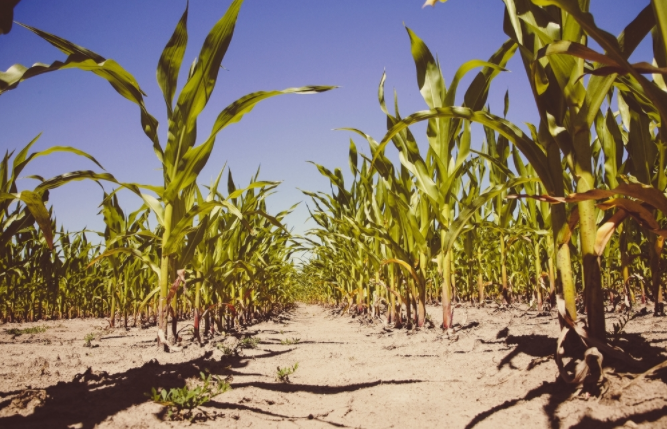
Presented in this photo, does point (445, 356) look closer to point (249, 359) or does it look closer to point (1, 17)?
point (249, 359)

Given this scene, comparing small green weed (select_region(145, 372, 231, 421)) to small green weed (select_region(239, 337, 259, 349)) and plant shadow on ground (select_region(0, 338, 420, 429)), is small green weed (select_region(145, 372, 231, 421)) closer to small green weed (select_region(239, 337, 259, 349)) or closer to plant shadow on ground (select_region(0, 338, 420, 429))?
plant shadow on ground (select_region(0, 338, 420, 429))

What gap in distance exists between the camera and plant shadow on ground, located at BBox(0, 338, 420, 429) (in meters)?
1.14

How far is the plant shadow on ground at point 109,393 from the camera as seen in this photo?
1137 mm

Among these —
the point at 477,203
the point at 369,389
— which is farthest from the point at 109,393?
the point at 477,203

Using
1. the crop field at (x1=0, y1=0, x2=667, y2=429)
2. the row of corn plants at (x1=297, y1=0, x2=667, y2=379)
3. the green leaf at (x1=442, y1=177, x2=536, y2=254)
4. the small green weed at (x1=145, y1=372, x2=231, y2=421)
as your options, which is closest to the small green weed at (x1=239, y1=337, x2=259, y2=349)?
the crop field at (x1=0, y1=0, x2=667, y2=429)

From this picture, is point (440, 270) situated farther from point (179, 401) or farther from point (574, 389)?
point (179, 401)

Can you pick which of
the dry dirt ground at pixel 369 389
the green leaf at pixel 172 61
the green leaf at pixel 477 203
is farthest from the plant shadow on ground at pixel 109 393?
the green leaf at pixel 172 61

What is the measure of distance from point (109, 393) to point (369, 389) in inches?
40.9

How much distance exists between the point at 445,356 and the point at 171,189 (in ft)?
5.77

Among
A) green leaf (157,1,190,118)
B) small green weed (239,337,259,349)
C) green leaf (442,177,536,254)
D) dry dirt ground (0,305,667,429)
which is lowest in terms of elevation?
small green weed (239,337,259,349)

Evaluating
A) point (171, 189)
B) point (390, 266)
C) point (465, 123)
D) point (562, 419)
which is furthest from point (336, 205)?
point (562, 419)

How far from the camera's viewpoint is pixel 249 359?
240 cm

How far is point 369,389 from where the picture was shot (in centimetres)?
165

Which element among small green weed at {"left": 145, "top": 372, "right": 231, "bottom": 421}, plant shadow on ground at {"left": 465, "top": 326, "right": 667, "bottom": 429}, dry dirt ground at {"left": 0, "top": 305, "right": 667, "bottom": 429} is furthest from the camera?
small green weed at {"left": 145, "top": 372, "right": 231, "bottom": 421}
